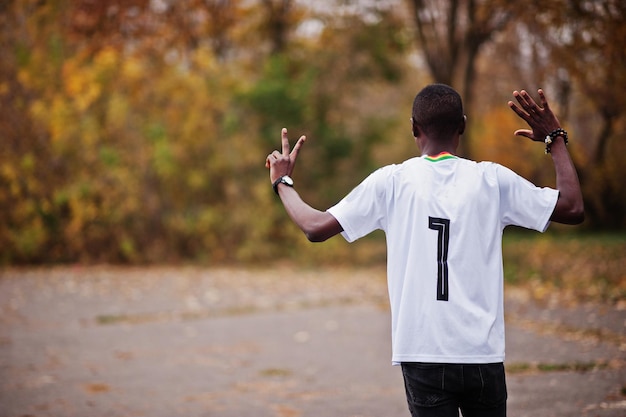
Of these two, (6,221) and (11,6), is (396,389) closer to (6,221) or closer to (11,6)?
(6,221)

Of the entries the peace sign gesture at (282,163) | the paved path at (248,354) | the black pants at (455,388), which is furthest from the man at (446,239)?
the paved path at (248,354)

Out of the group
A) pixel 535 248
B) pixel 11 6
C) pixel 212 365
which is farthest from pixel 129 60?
pixel 212 365

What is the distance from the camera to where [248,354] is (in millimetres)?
8906

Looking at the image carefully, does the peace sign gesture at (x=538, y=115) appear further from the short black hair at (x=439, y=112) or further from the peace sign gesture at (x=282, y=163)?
the peace sign gesture at (x=282, y=163)

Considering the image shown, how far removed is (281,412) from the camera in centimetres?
622

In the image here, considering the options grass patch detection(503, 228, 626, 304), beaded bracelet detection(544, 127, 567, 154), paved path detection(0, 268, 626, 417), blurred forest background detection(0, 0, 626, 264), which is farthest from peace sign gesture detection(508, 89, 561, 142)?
blurred forest background detection(0, 0, 626, 264)

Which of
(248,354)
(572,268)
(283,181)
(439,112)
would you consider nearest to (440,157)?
(439,112)

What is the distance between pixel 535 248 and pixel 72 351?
13813 mm

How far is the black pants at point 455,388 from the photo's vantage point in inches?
115

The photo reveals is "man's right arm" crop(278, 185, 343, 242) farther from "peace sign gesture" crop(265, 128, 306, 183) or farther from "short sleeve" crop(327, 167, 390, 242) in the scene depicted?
"peace sign gesture" crop(265, 128, 306, 183)

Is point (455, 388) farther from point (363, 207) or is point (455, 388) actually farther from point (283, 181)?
point (283, 181)

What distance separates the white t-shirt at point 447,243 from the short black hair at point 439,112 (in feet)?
0.39

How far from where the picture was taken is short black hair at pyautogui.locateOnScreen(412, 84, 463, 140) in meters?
3.12

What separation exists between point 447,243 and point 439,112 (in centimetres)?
55
